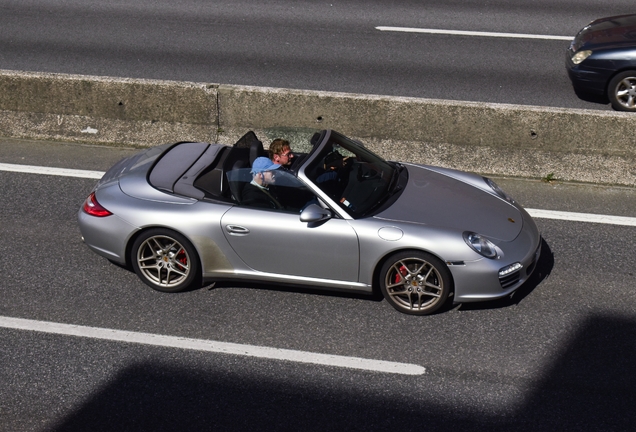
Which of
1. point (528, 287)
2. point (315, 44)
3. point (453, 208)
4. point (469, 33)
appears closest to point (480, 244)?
point (453, 208)

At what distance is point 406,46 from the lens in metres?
12.7

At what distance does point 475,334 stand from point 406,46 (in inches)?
294

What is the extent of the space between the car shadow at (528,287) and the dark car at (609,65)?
3794mm

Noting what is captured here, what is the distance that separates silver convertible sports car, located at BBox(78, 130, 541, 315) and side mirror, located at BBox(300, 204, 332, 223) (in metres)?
0.01

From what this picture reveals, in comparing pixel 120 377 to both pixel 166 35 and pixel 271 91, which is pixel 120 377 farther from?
pixel 166 35

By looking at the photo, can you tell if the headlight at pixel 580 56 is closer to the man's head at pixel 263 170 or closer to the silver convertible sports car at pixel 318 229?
the silver convertible sports car at pixel 318 229

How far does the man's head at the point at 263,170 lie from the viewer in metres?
6.65

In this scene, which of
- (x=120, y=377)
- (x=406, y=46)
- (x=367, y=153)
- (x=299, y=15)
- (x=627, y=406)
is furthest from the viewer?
(x=299, y=15)

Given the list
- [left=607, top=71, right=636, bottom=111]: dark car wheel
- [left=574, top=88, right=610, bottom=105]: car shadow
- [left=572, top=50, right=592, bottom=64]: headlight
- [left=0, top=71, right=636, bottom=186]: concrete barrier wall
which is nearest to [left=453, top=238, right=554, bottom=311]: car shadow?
[left=0, top=71, right=636, bottom=186]: concrete barrier wall

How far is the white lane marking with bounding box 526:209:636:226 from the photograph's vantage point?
26.6 feet

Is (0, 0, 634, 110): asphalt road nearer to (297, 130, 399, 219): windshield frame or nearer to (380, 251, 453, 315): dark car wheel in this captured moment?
(297, 130, 399, 219): windshield frame

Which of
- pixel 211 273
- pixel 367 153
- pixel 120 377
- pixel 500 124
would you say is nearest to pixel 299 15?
pixel 500 124

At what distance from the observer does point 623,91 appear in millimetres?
10336

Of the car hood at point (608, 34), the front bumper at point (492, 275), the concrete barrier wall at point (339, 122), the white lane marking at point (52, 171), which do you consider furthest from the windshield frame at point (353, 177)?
the car hood at point (608, 34)
